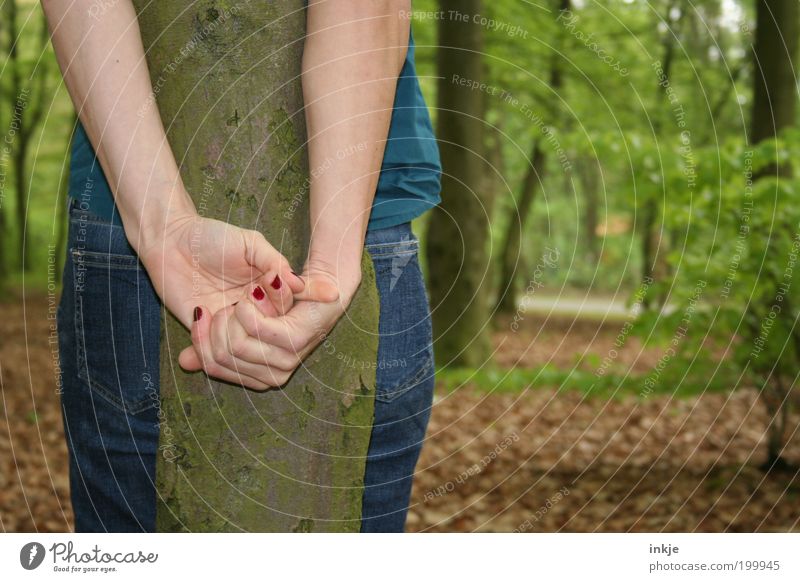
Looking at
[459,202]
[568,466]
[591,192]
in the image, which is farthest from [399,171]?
[591,192]

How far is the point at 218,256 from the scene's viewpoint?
1.06 metres

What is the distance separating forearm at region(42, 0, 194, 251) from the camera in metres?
Result: 1.09

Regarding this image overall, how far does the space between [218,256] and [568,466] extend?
4.07 m

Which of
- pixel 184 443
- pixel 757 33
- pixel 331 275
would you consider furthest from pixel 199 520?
pixel 757 33

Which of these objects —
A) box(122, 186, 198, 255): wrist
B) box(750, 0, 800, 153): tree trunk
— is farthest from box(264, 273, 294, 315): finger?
box(750, 0, 800, 153): tree trunk

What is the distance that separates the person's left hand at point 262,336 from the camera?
1.03 meters

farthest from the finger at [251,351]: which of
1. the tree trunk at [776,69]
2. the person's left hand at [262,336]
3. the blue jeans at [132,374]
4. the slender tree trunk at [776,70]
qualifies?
the tree trunk at [776,69]

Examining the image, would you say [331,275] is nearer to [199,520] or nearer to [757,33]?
[199,520]

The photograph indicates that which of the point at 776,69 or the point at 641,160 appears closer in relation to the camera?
the point at 641,160

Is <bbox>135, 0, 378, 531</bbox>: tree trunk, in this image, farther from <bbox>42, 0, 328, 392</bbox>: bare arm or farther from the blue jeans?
the blue jeans

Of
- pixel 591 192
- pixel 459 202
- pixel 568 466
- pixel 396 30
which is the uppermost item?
pixel 591 192

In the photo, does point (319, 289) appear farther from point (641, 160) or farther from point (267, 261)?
point (641, 160)
